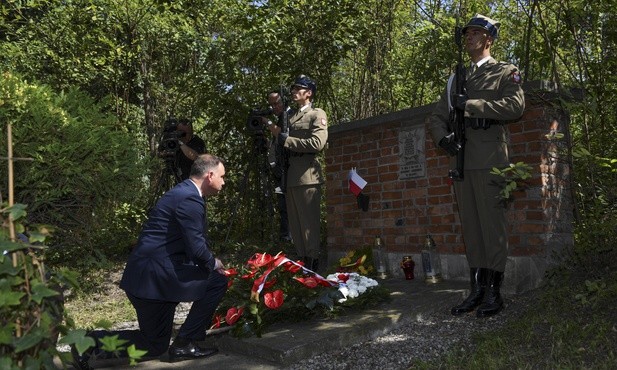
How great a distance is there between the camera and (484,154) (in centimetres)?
433

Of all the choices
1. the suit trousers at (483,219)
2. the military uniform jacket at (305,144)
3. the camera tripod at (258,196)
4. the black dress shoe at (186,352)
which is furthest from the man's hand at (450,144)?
the camera tripod at (258,196)

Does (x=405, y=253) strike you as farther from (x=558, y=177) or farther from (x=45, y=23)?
(x=45, y=23)

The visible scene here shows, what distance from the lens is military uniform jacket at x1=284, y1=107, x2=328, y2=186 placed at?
5.59 metres

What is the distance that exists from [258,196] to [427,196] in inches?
113

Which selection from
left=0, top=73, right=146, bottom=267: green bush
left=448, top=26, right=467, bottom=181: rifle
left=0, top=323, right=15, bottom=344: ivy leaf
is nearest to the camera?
left=0, top=323, right=15, bottom=344: ivy leaf

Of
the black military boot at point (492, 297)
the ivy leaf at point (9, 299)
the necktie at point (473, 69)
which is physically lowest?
the black military boot at point (492, 297)

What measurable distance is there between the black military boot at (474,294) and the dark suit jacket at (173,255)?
169 cm

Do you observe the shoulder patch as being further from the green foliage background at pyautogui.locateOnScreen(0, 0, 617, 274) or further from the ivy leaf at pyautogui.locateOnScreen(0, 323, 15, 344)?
the ivy leaf at pyautogui.locateOnScreen(0, 323, 15, 344)

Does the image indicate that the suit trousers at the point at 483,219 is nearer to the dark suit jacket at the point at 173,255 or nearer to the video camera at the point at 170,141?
the dark suit jacket at the point at 173,255

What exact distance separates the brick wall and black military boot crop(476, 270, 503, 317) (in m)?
0.45

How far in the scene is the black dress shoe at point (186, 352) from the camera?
3777 millimetres

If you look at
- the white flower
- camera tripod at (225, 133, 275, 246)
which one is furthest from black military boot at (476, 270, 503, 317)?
camera tripod at (225, 133, 275, 246)

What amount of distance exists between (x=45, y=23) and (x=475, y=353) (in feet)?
29.9

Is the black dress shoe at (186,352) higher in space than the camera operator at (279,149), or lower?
lower
